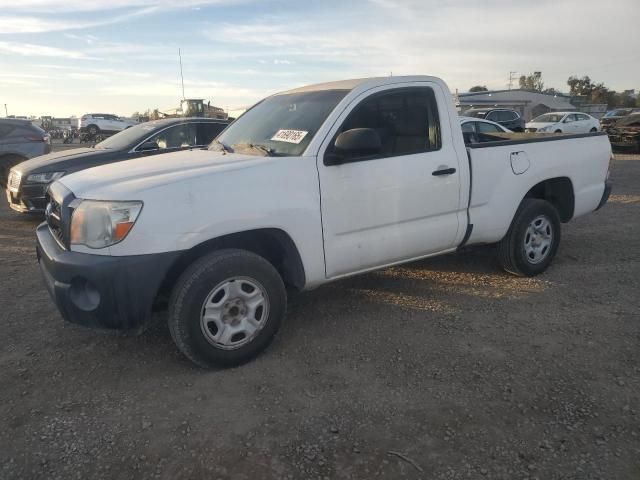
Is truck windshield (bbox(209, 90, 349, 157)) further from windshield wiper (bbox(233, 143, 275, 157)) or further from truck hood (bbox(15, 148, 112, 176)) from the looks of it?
truck hood (bbox(15, 148, 112, 176))

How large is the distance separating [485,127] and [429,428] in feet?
41.5

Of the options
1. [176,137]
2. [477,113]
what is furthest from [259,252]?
[477,113]

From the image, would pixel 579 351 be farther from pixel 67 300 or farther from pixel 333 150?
pixel 67 300

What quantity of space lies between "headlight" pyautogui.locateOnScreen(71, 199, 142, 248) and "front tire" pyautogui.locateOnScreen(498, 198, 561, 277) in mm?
3353

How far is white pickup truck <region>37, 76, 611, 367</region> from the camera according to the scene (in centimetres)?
285

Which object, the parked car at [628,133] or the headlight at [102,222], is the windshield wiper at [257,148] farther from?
the parked car at [628,133]

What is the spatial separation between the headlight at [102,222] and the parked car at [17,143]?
27.1 ft

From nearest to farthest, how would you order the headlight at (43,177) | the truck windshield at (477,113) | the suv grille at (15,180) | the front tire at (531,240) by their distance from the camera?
the front tire at (531,240) → the headlight at (43,177) → the suv grille at (15,180) → the truck windshield at (477,113)

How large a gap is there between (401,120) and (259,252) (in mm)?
1548

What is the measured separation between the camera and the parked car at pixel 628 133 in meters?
17.4

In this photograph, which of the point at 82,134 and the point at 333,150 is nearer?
the point at 333,150

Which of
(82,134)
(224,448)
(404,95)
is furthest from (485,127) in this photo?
(82,134)

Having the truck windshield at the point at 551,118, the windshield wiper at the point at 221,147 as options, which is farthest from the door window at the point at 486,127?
the windshield wiper at the point at 221,147

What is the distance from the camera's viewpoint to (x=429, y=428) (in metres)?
2.59
